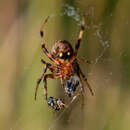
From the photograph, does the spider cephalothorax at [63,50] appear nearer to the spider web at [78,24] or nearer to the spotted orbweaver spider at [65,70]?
the spotted orbweaver spider at [65,70]

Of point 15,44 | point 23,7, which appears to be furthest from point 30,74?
point 23,7

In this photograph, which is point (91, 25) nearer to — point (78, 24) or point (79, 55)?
point (78, 24)

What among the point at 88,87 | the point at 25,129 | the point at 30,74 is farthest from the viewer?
the point at 30,74

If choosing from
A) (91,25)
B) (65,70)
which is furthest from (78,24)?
(65,70)

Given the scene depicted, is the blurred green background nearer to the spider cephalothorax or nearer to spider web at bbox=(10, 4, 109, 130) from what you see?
spider web at bbox=(10, 4, 109, 130)

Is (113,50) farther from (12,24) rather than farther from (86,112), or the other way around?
(12,24)
